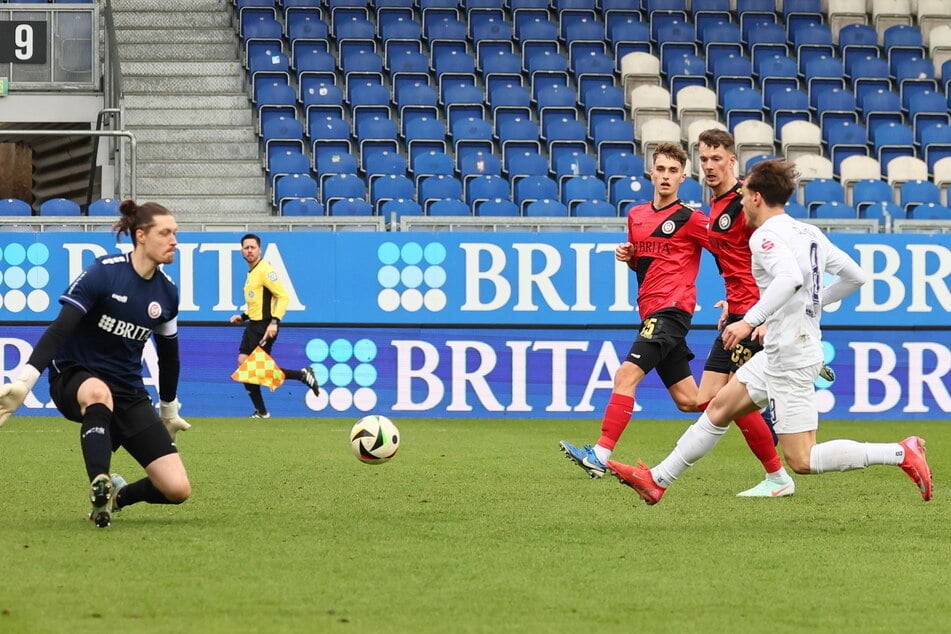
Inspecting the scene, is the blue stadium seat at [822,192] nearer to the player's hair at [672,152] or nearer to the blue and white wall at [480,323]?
the blue and white wall at [480,323]

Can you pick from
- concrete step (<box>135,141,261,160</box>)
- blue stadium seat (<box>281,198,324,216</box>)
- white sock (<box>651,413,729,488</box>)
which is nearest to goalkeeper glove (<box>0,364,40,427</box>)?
white sock (<box>651,413,729,488</box>)

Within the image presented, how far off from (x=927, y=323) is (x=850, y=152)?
23.2ft

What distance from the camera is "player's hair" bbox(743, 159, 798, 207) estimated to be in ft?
24.8

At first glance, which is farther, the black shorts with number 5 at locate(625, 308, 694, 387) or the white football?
the black shorts with number 5 at locate(625, 308, 694, 387)

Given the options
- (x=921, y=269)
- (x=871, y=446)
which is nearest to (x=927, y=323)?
(x=921, y=269)

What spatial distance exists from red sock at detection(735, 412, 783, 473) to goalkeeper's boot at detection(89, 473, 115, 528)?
3.88m

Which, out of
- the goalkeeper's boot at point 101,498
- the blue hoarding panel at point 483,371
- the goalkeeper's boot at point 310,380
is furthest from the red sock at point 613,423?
the goalkeeper's boot at point 310,380

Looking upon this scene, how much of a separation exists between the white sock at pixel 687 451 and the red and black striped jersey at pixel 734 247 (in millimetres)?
1468

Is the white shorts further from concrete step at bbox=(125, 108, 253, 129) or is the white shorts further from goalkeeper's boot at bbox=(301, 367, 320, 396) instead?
concrete step at bbox=(125, 108, 253, 129)

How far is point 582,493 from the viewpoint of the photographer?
9.28 meters

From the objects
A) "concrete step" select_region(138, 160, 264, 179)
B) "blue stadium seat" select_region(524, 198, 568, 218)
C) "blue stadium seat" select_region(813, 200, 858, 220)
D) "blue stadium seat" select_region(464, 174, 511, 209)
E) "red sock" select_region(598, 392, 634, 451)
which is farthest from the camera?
"concrete step" select_region(138, 160, 264, 179)

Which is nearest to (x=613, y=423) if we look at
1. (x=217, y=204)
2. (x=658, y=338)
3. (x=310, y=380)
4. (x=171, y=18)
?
(x=658, y=338)

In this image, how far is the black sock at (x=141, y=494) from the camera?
7500 mm

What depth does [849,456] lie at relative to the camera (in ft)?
25.2
